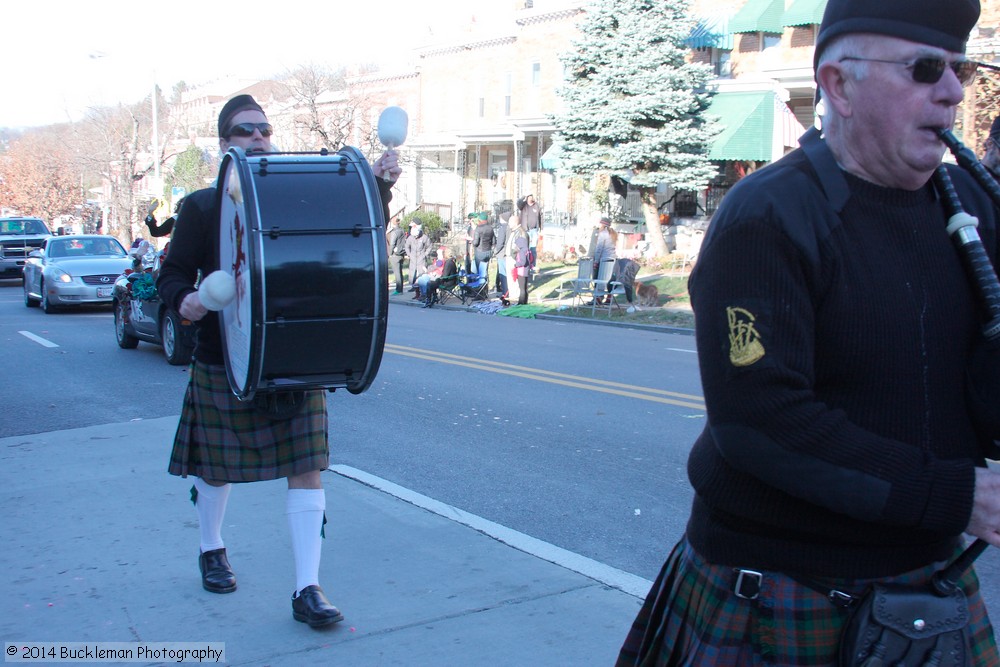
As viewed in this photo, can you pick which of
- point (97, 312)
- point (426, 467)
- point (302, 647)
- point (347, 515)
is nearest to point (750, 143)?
point (97, 312)

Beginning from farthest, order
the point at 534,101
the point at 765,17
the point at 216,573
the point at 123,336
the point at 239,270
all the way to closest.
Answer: the point at 534,101, the point at 765,17, the point at 123,336, the point at 216,573, the point at 239,270

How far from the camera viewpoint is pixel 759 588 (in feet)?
5.92

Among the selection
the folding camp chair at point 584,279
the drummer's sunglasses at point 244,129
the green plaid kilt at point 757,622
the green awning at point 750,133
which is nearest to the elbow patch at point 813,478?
the green plaid kilt at point 757,622

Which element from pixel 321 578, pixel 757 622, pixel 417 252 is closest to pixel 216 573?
pixel 321 578

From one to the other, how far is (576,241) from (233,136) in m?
26.2

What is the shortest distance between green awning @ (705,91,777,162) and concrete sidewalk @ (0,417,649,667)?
19867 mm

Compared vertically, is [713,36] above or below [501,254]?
above

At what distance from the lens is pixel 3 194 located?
52781 mm

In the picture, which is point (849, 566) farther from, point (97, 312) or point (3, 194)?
point (3, 194)

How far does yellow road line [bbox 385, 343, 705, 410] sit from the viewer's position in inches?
373

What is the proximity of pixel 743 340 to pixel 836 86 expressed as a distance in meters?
0.52

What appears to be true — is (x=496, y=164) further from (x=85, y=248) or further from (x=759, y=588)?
(x=759, y=588)

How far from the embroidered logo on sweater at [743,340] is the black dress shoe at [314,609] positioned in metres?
2.65

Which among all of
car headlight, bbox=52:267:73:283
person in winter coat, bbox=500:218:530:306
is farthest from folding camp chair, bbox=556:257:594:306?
car headlight, bbox=52:267:73:283
